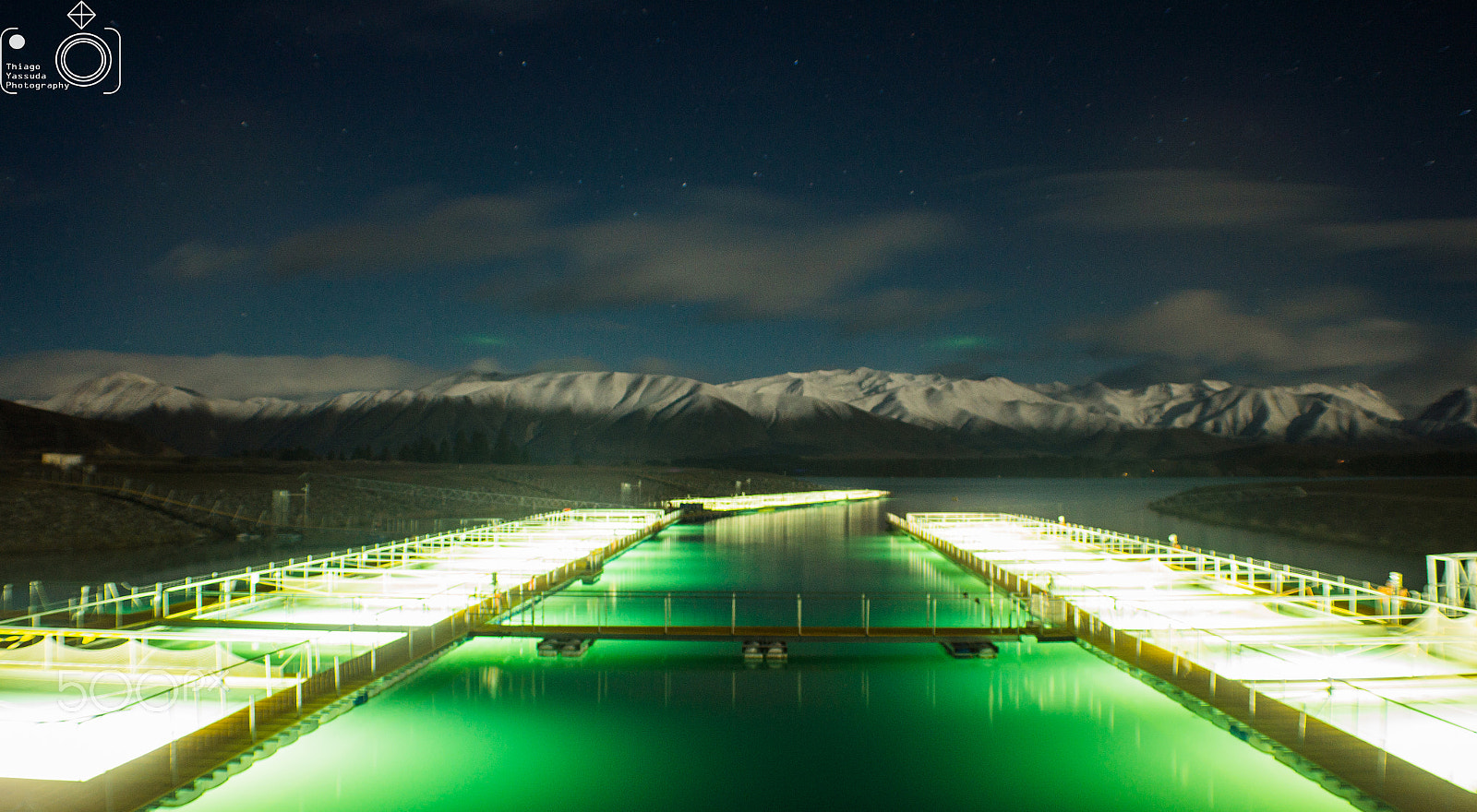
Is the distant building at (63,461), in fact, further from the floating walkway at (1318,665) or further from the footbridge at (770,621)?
the floating walkway at (1318,665)

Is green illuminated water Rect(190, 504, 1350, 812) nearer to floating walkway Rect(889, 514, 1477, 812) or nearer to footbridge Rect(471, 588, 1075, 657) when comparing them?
footbridge Rect(471, 588, 1075, 657)

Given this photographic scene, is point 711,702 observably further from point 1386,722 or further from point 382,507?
point 382,507

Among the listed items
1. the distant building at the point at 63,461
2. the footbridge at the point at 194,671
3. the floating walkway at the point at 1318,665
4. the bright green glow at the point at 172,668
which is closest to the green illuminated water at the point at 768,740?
the footbridge at the point at 194,671

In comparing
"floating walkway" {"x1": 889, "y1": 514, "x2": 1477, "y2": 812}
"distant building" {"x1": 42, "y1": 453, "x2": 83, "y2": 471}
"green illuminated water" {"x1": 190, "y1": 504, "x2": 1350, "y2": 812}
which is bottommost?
"green illuminated water" {"x1": 190, "y1": 504, "x2": 1350, "y2": 812}

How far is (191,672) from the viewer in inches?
610

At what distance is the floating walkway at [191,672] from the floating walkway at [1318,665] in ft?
52.0

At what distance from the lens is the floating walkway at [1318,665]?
13.3 meters

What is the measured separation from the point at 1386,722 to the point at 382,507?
246 ft

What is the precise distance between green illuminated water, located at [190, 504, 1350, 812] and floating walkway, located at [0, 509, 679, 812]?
3.42ft

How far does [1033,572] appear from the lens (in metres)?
36.8

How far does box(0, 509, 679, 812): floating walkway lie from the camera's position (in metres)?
12.4

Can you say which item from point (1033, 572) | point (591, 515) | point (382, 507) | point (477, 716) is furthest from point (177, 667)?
point (382, 507)

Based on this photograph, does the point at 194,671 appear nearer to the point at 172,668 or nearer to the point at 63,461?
the point at 172,668

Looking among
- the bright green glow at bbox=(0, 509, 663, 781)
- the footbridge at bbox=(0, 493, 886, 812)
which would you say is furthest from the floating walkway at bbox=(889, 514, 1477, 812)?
the bright green glow at bbox=(0, 509, 663, 781)
